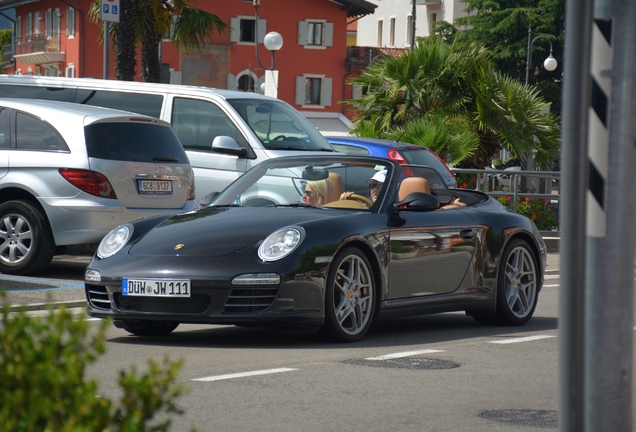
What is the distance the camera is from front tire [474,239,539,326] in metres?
10.4

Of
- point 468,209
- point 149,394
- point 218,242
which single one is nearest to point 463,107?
point 468,209

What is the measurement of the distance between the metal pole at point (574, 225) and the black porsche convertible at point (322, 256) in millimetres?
4278

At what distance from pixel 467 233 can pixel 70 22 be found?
196ft

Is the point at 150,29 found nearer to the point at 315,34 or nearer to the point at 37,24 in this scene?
the point at 315,34

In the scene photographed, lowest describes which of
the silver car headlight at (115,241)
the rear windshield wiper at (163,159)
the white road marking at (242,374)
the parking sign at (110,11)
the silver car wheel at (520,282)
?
the white road marking at (242,374)

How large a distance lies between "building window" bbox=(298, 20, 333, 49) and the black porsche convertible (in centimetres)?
5907

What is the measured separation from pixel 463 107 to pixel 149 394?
22.6 meters

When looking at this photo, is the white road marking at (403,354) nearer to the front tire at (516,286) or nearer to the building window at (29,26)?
the front tire at (516,286)

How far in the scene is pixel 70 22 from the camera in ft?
220

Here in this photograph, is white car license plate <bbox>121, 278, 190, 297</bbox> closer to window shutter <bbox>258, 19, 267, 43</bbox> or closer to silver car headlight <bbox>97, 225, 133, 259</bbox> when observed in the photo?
silver car headlight <bbox>97, 225, 133, 259</bbox>

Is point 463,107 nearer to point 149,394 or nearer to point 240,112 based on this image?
point 240,112

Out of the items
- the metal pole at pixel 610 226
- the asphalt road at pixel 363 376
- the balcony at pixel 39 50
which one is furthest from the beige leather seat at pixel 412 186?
the balcony at pixel 39 50

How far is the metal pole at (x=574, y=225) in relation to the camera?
167 inches

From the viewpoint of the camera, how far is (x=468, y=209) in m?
10.3
